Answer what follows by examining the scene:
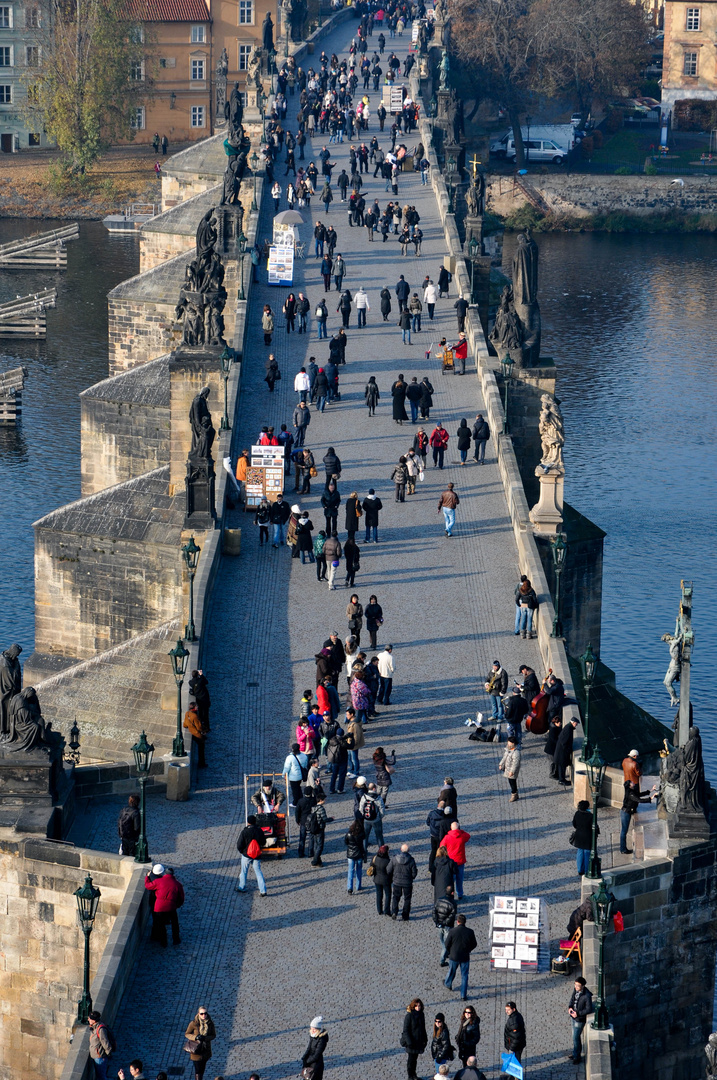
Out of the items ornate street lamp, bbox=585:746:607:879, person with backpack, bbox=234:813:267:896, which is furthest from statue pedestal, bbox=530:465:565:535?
person with backpack, bbox=234:813:267:896

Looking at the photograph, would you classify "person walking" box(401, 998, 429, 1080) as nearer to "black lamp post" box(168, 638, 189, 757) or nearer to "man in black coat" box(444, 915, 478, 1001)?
"man in black coat" box(444, 915, 478, 1001)

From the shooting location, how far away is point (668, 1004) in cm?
3953

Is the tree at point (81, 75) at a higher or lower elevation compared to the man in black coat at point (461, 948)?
higher

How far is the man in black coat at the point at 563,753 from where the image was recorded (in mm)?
41312

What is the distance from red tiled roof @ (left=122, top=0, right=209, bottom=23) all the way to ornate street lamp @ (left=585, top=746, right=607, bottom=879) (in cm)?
12150

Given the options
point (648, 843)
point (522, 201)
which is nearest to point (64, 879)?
point (648, 843)

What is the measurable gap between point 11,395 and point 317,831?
6528 centimetres

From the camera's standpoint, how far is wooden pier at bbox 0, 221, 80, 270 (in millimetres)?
130375

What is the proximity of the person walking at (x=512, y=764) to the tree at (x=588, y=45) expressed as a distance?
110800 mm

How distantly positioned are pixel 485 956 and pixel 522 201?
366 ft

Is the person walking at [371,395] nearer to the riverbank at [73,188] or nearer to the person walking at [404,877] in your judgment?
the person walking at [404,877]

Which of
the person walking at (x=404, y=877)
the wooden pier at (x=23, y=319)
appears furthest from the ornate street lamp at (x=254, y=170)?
the person walking at (x=404, y=877)

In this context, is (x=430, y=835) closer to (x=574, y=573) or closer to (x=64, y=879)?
(x=64, y=879)

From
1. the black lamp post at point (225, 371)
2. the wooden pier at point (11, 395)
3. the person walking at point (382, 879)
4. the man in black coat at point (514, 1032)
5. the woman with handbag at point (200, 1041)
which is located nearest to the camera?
the woman with handbag at point (200, 1041)
